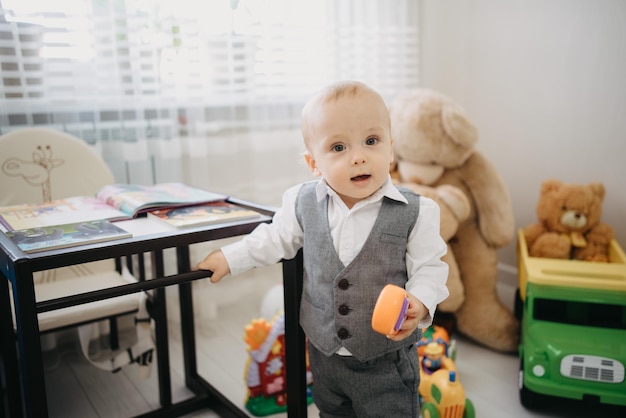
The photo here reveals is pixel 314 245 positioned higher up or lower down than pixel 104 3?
lower down

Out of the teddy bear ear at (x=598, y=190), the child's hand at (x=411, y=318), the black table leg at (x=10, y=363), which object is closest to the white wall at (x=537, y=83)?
the teddy bear ear at (x=598, y=190)

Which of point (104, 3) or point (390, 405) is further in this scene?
point (104, 3)

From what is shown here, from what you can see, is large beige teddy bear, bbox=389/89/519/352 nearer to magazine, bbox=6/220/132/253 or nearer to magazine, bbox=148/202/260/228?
magazine, bbox=148/202/260/228

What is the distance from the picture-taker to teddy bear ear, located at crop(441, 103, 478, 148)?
1.74m

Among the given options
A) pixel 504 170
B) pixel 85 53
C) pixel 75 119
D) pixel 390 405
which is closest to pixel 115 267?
pixel 75 119

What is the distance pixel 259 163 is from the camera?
2.03 metres

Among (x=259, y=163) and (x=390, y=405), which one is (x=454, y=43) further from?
(x=390, y=405)

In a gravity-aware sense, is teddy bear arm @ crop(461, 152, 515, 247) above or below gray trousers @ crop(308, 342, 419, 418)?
above

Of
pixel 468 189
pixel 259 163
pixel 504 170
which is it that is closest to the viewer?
pixel 468 189

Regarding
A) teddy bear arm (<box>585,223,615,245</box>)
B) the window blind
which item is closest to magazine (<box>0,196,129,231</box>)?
the window blind

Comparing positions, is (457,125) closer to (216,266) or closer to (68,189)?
(216,266)

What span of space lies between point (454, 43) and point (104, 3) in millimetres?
1359

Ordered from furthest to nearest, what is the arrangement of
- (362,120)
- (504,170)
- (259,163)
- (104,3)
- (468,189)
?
(504,170), (259,163), (468,189), (104,3), (362,120)

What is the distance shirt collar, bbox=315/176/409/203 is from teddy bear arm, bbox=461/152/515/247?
2.92 feet
